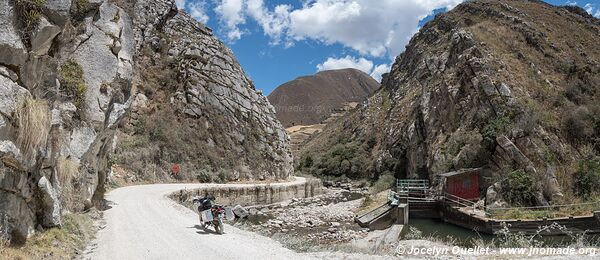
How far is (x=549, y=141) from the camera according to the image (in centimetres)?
3142

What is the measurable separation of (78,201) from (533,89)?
130ft

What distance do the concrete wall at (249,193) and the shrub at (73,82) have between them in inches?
360

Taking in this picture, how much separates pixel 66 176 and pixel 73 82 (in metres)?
3.01

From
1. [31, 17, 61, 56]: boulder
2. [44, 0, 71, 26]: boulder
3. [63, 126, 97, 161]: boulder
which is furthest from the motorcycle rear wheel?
[44, 0, 71, 26]: boulder

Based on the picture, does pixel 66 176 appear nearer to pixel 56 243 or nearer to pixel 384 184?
pixel 56 243

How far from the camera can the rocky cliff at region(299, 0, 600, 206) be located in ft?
95.4

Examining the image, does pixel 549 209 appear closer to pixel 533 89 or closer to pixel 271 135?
pixel 533 89

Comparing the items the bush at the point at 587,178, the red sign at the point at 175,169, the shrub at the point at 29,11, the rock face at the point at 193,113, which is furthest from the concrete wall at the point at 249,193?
the bush at the point at 587,178

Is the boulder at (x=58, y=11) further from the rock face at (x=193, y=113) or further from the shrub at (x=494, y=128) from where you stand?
the shrub at (x=494, y=128)

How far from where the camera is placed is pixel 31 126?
7.47 meters

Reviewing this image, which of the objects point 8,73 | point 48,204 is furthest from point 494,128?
point 8,73

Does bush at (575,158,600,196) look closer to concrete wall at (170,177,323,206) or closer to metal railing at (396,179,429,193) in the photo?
metal railing at (396,179,429,193)

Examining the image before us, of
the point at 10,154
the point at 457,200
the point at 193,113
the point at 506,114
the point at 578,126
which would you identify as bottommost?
the point at 457,200

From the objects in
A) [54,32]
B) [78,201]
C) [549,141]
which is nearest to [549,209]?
[549,141]
